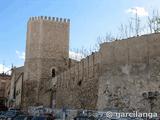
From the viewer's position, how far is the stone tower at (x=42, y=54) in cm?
4075

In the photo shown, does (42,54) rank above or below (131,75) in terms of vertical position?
above

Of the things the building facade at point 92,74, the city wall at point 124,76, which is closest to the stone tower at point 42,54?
the building facade at point 92,74

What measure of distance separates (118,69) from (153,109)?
12.2 feet

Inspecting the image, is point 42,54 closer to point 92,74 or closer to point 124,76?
point 92,74

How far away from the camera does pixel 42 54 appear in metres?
41.0

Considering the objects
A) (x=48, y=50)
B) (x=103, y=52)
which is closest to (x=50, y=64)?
(x=48, y=50)

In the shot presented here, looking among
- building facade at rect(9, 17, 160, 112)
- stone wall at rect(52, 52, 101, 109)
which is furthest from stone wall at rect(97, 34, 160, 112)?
stone wall at rect(52, 52, 101, 109)

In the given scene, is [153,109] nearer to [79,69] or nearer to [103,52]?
[103,52]

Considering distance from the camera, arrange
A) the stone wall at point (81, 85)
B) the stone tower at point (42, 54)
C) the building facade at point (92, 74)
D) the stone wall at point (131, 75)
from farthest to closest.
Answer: the stone tower at point (42, 54), the stone wall at point (81, 85), the building facade at point (92, 74), the stone wall at point (131, 75)


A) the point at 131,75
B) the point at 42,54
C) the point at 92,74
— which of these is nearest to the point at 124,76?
the point at 131,75

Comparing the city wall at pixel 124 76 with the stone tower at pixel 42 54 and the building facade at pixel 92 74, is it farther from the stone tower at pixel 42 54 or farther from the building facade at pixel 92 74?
the stone tower at pixel 42 54

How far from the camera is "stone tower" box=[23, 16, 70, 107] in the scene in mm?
40750

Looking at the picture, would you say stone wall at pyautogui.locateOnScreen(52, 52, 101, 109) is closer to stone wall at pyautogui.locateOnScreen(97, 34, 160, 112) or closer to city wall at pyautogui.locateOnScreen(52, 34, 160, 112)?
city wall at pyautogui.locateOnScreen(52, 34, 160, 112)

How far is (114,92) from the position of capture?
24.3m
